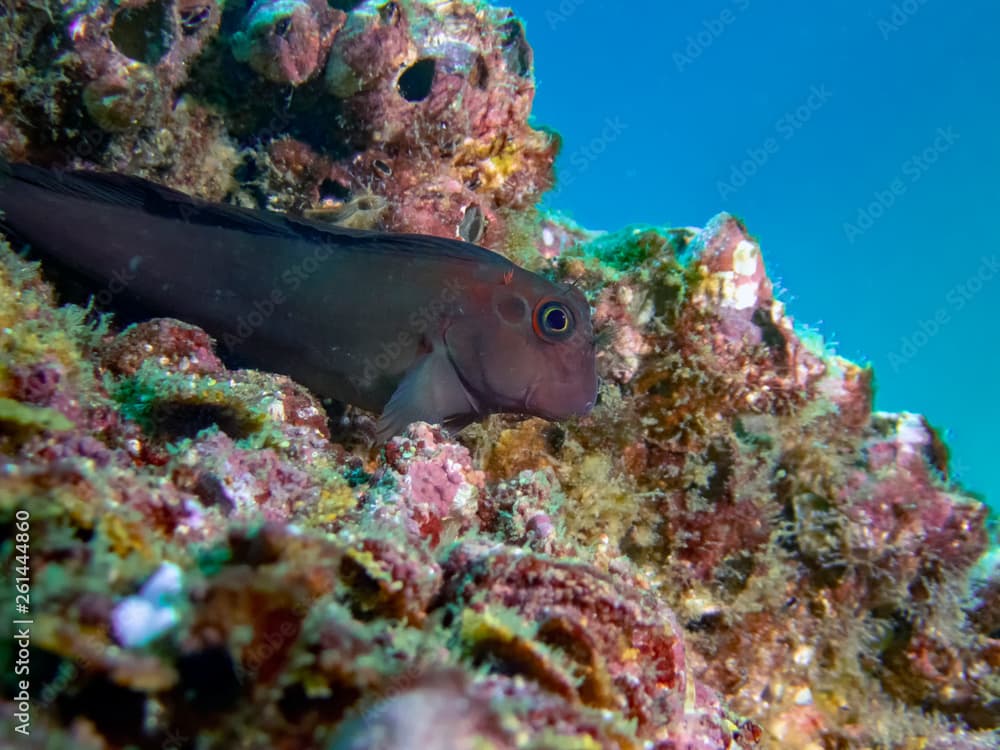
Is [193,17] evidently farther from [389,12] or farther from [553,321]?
[553,321]

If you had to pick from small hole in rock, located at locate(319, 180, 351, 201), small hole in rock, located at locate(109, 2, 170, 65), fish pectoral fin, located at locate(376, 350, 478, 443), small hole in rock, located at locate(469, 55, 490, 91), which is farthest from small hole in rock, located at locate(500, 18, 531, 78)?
fish pectoral fin, located at locate(376, 350, 478, 443)

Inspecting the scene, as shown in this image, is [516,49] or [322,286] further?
[516,49]

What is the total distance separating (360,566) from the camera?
79.0 inches

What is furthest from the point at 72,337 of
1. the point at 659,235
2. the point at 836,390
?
the point at 836,390

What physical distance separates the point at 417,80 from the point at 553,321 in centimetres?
312

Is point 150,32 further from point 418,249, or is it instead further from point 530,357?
point 530,357

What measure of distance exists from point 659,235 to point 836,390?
2.29 m

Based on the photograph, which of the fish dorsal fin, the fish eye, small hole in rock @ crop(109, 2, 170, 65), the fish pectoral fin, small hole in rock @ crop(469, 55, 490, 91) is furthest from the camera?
small hole in rock @ crop(469, 55, 490, 91)

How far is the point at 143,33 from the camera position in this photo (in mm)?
4988

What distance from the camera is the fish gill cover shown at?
7.20ft

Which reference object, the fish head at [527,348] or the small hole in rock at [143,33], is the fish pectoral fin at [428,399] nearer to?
the fish head at [527,348]

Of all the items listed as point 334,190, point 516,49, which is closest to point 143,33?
point 334,190

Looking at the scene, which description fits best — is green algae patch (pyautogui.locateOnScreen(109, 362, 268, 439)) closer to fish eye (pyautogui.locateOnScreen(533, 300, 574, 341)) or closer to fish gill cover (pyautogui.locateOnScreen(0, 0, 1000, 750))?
fish gill cover (pyautogui.locateOnScreen(0, 0, 1000, 750))

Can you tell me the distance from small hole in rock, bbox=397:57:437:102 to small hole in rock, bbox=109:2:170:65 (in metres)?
2.06
